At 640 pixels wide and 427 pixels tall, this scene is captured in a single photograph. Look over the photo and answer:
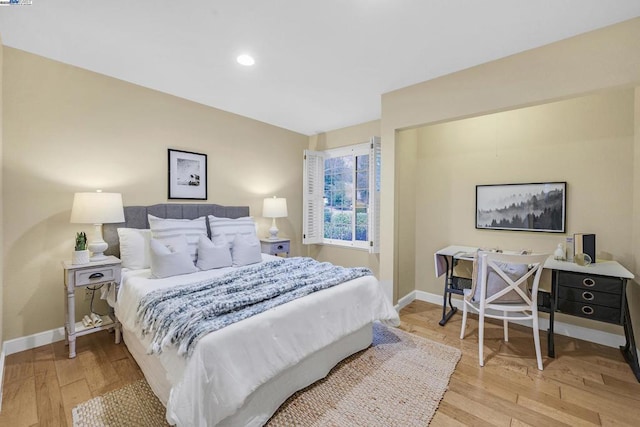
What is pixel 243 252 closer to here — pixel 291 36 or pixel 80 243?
pixel 80 243

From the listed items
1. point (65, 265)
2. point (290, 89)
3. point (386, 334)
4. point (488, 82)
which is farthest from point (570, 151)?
point (65, 265)

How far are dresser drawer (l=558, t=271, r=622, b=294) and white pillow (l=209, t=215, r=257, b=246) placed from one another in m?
3.16

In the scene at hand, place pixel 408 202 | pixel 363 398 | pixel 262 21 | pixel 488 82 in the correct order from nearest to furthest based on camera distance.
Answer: pixel 363 398
pixel 262 21
pixel 488 82
pixel 408 202

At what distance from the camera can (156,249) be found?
2.46m

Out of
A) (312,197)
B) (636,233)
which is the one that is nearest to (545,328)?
(636,233)

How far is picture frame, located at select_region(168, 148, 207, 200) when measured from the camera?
3328 mm

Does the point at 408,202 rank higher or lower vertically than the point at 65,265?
higher

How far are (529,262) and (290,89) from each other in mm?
2896

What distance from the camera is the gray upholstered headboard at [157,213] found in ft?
9.19

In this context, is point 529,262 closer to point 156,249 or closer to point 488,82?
point 488,82

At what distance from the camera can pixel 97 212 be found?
7.88 feet

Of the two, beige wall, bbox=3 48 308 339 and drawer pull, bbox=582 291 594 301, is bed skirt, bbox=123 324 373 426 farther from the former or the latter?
drawer pull, bbox=582 291 594 301

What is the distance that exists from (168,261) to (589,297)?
3.62 m

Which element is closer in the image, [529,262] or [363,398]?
[363,398]
